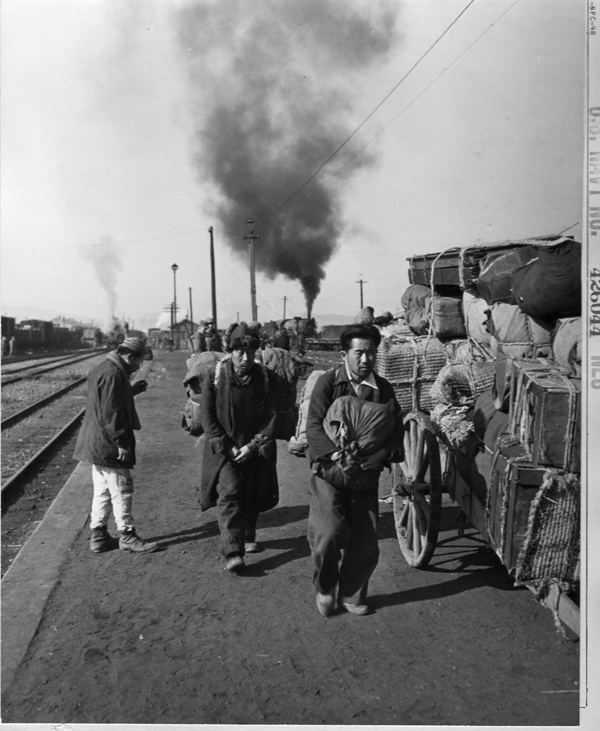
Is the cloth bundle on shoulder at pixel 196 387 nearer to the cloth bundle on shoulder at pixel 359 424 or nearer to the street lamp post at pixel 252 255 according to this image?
the cloth bundle on shoulder at pixel 359 424

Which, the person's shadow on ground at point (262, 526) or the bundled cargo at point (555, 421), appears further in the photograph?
the person's shadow on ground at point (262, 526)

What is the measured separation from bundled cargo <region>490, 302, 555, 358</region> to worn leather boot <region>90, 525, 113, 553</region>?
3206 mm

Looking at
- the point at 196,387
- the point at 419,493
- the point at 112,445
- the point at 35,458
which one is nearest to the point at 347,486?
the point at 419,493

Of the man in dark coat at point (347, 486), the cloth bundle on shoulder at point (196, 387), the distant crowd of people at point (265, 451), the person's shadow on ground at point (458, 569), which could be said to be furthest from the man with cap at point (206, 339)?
the man in dark coat at point (347, 486)

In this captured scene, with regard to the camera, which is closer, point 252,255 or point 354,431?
point 354,431

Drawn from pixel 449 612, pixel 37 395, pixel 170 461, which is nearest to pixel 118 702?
pixel 449 612

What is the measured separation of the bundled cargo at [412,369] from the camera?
4.93m

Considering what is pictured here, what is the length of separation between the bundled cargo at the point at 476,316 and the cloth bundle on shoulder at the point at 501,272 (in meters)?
0.13

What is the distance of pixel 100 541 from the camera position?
15.5 ft

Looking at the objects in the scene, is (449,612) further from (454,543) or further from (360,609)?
(454,543)

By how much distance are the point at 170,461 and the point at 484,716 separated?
19.9 ft

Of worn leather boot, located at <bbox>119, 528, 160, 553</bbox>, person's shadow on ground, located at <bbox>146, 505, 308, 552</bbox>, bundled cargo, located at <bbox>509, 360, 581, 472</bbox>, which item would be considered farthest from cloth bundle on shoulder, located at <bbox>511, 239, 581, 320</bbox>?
worn leather boot, located at <bbox>119, 528, 160, 553</bbox>

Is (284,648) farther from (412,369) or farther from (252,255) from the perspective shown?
(252,255)

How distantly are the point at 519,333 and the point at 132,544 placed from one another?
3.18m
